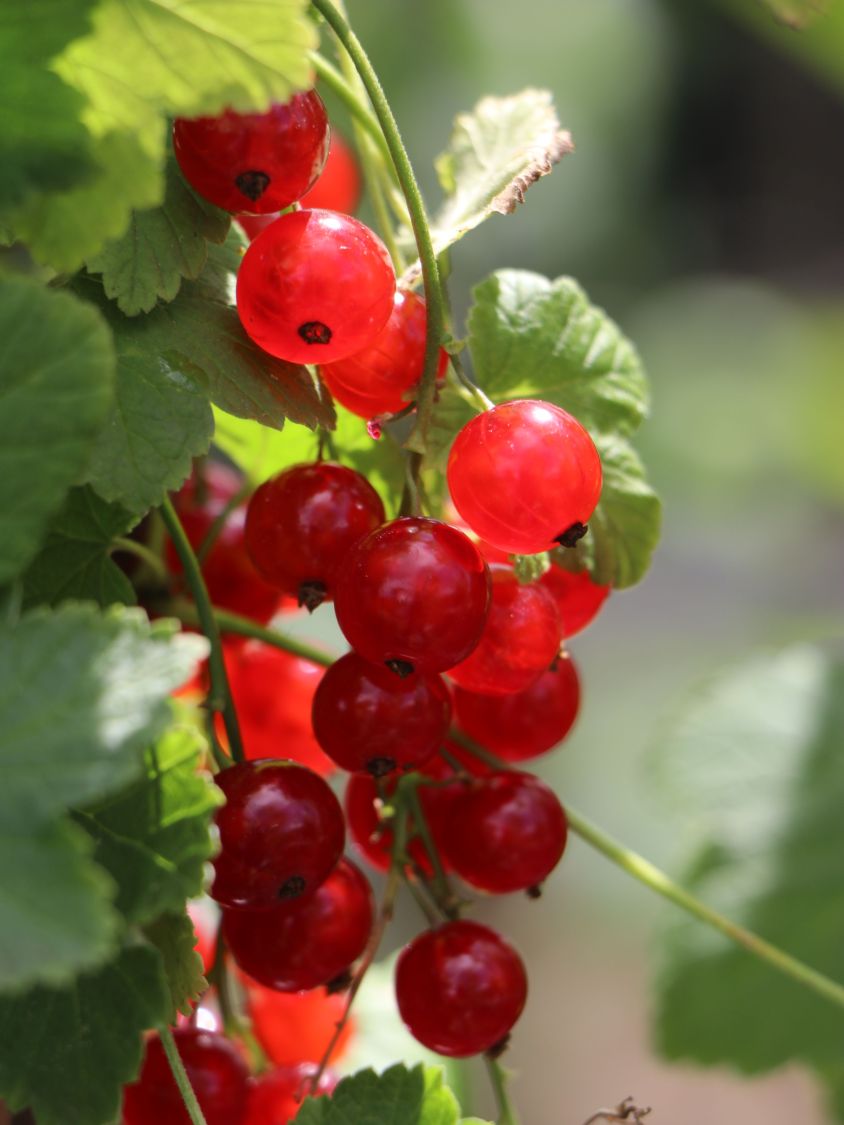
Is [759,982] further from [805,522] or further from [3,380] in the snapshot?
[805,522]

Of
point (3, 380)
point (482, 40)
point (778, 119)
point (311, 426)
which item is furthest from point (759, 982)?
point (778, 119)

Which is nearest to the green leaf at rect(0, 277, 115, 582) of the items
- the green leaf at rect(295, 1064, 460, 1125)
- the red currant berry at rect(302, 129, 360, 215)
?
the green leaf at rect(295, 1064, 460, 1125)

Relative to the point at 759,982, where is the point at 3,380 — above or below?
above

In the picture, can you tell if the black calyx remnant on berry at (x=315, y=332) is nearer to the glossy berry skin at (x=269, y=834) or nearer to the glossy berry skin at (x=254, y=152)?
the glossy berry skin at (x=254, y=152)

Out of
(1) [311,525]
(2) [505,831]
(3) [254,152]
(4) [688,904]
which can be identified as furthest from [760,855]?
(3) [254,152]

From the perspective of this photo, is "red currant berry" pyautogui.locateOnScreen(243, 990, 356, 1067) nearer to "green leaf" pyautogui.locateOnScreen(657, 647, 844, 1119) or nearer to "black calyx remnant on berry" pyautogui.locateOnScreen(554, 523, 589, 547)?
"black calyx remnant on berry" pyautogui.locateOnScreen(554, 523, 589, 547)

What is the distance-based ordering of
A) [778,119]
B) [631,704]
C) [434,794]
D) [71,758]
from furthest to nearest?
[778,119], [631,704], [434,794], [71,758]

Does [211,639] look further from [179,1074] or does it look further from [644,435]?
[644,435]
